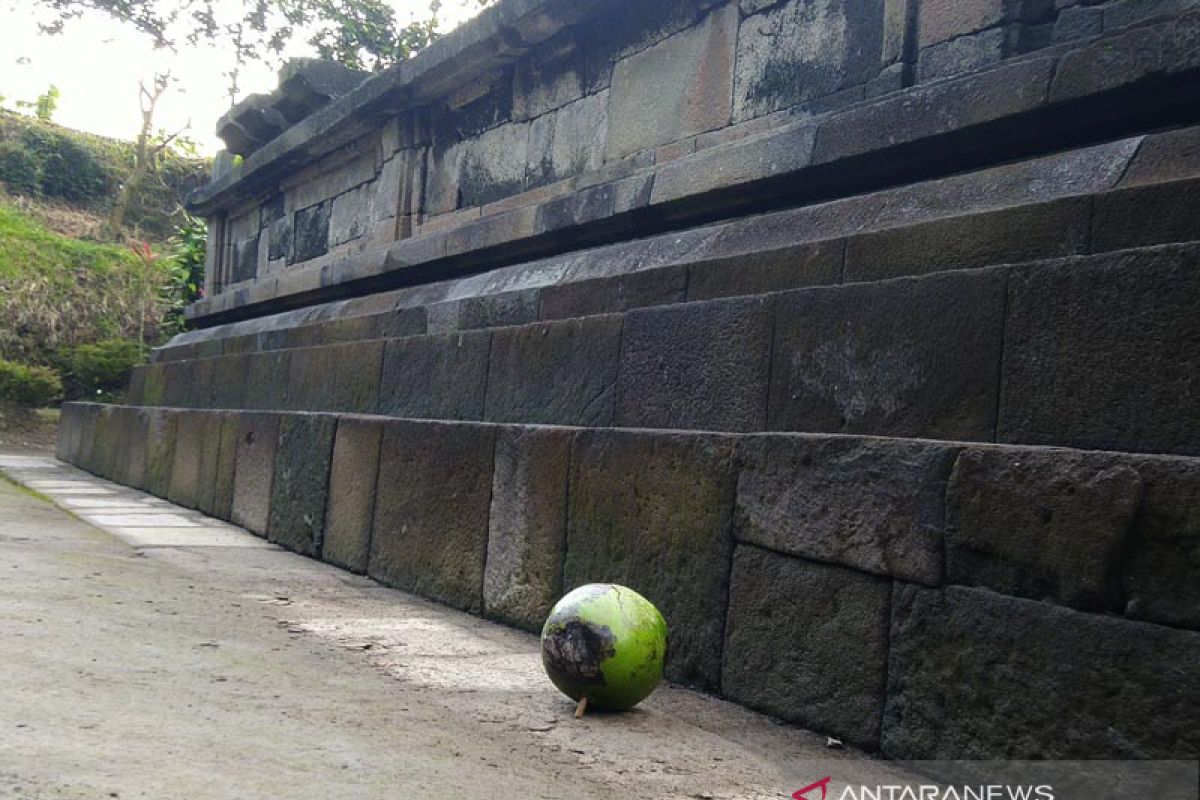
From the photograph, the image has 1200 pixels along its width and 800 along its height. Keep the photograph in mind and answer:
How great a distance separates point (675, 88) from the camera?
16.0 feet

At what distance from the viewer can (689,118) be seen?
4766 millimetres

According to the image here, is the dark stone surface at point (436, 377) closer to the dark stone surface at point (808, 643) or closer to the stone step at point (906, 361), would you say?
the stone step at point (906, 361)

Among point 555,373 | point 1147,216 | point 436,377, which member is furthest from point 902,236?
point 436,377

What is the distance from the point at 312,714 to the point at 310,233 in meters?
6.72

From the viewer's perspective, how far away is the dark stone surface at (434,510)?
4.27m

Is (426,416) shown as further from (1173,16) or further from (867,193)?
(1173,16)

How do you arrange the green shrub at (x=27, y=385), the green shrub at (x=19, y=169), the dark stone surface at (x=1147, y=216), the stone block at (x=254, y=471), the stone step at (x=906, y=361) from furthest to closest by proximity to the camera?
the green shrub at (x=19, y=169) < the green shrub at (x=27, y=385) < the stone block at (x=254, y=471) < the dark stone surface at (x=1147, y=216) < the stone step at (x=906, y=361)

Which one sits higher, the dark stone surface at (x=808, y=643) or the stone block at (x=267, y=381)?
the stone block at (x=267, y=381)

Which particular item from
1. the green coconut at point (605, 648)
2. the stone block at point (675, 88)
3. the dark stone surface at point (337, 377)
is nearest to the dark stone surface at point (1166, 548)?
the green coconut at point (605, 648)

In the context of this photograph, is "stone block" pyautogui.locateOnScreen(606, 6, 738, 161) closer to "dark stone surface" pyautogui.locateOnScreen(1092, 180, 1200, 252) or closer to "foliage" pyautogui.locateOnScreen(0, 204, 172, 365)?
"dark stone surface" pyautogui.locateOnScreen(1092, 180, 1200, 252)

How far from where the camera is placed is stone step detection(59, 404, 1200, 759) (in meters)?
2.02

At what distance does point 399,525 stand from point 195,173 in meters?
23.0

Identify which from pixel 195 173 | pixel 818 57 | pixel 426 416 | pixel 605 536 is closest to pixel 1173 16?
pixel 818 57

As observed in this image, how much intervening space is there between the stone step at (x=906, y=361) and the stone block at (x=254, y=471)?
2.04 meters
